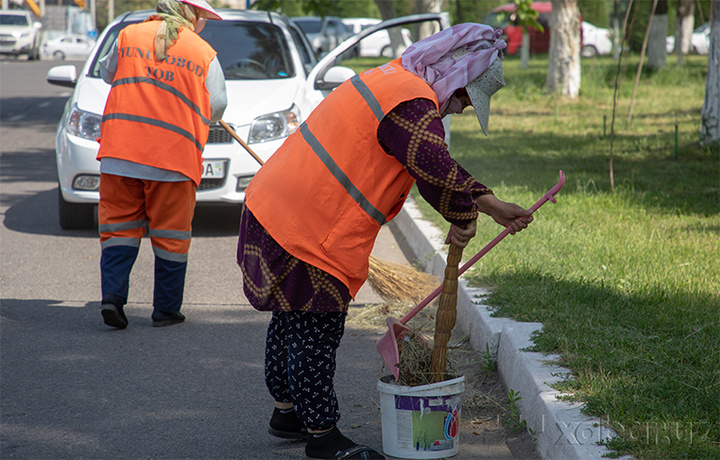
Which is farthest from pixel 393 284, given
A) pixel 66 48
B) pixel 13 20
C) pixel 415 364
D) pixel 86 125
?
pixel 66 48

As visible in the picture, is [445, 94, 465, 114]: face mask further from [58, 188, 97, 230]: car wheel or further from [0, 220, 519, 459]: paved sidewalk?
[58, 188, 97, 230]: car wheel

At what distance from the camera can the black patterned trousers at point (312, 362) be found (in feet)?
9.01

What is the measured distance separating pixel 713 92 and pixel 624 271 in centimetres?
518

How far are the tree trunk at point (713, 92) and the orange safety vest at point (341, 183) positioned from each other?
7289 millimetres

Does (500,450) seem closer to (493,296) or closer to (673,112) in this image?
(493,296)

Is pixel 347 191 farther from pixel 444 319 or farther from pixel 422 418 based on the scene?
pixel 422 418

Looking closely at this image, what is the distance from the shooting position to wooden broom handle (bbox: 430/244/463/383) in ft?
9.12

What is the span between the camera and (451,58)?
8.44 ft

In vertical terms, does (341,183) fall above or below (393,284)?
above

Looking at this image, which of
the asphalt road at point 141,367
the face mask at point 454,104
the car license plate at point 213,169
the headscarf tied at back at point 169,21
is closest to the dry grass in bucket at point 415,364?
the asphalt road at point 141,367

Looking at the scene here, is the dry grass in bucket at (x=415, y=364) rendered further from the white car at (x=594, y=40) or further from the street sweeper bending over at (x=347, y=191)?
the white car at (x=594, y=40)

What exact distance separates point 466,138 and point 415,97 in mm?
8733

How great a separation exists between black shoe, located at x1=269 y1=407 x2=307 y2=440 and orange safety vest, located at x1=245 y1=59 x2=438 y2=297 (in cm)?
69

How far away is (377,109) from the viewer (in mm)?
2500
